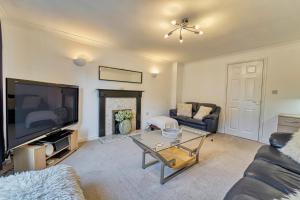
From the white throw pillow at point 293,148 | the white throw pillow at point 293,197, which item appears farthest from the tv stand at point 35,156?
the white throw pillow at point 293,148

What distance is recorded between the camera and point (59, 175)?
133 cm

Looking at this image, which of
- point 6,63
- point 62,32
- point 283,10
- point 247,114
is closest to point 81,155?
point 6,63

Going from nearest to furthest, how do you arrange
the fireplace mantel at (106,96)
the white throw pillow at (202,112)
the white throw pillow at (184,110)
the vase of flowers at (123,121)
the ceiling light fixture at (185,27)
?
1. the ceiling light fixture at (185,27)
2. the fireplace mantel at (106,96)
3. the vase of flowers at (123,121)
4. the white throw pillow at (202,112)
5. the white throw pillow at (184,110)

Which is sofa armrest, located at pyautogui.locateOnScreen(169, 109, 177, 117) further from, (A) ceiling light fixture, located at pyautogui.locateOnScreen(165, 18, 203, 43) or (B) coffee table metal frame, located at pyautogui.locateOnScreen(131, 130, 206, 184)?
(A) ceiling light fixture, located at pyautogui.locateOnScreen(165, 18, 203, 43)

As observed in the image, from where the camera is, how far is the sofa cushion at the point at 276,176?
108cm

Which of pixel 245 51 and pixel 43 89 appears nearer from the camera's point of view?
pixel 43 89

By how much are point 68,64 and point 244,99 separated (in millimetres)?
4425

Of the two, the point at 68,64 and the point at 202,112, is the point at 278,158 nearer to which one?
the point at 202,112

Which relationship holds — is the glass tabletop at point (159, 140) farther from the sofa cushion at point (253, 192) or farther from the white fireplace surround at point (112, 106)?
the white fireplace surround at point (112, 106)

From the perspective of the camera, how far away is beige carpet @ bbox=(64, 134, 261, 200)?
5.45ft

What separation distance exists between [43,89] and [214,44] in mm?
3458

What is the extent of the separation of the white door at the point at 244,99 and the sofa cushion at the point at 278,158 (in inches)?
90.7

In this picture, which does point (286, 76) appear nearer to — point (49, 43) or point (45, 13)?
point (45, 13)

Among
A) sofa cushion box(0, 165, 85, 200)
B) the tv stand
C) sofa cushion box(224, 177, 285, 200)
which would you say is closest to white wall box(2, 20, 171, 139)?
the tv stand
